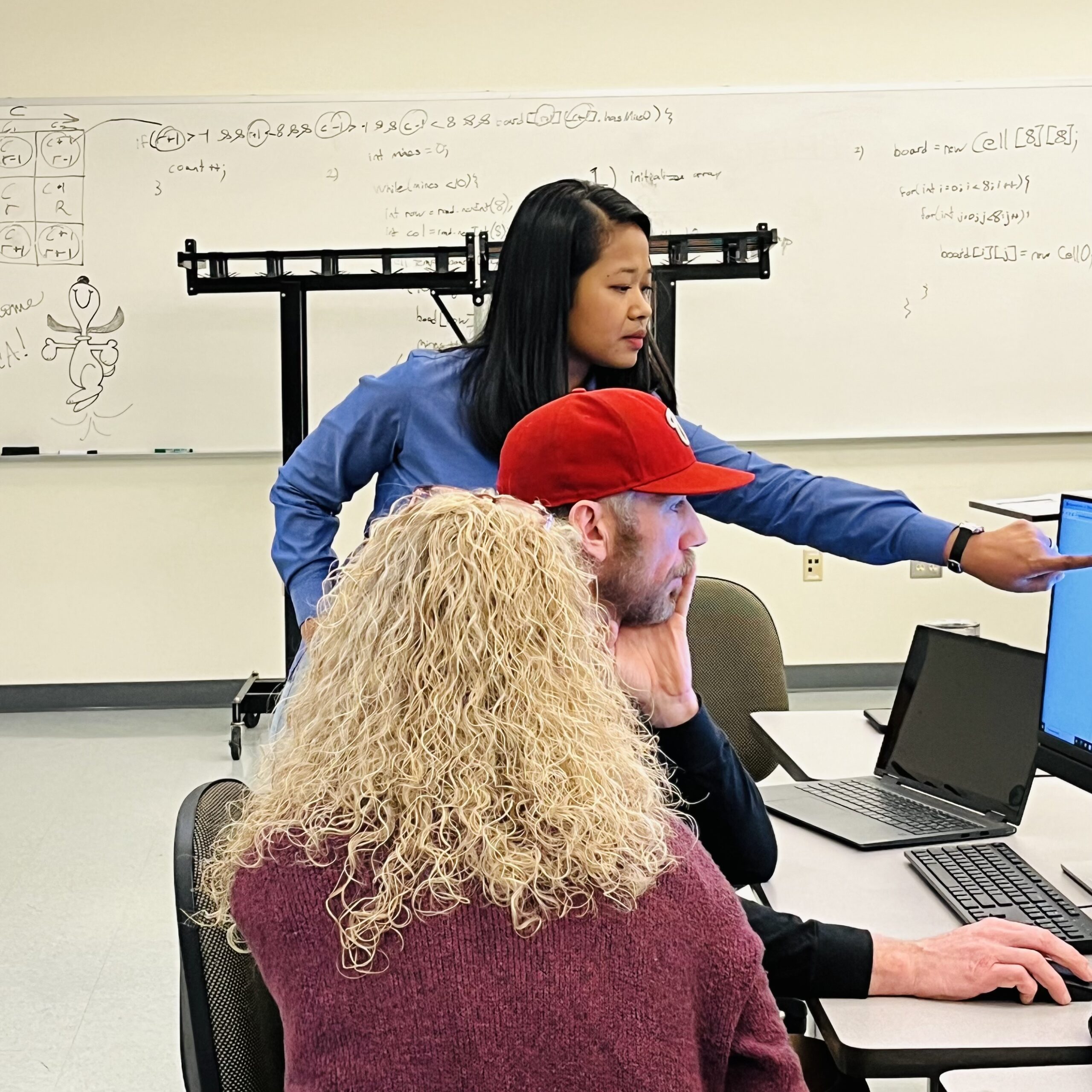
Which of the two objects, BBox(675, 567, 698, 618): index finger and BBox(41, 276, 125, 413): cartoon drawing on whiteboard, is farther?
BBox(41, 276, 125, 413): cartoon drawing on whiteboard

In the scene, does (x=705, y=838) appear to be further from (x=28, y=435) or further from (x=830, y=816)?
(x=28, y=435)

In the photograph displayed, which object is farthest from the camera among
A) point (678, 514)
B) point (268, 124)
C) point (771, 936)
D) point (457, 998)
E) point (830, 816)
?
point (268, 124)

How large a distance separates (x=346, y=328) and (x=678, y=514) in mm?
3164

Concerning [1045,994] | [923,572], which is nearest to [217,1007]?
[1045,994]

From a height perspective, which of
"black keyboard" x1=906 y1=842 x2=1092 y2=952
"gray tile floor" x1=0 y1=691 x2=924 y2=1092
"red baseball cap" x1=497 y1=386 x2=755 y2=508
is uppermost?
"red baseball cap" x1=497 y1=386 x2=755 y2=508

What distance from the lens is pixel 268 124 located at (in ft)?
13.8

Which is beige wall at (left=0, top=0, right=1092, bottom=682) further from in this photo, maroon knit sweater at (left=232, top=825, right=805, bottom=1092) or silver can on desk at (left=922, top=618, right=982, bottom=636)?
maroon knit sweater at (left=232, top=825, right=805, bottom=1092)

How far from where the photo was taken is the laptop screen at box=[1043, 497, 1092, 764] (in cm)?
147

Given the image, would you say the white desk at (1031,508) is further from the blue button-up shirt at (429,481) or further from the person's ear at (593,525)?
the person's ear at (593,525)

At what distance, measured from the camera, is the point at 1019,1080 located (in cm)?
103

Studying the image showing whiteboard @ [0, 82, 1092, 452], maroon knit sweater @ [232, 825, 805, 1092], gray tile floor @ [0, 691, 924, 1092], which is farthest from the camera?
whiteboard @ [0, 82, 1092, 452]

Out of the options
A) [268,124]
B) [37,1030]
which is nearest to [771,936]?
[37,1030]

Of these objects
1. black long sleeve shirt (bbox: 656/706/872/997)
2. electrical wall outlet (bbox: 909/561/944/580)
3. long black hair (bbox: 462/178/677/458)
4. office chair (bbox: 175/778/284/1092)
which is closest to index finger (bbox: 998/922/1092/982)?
black long sleeve shirt (bbox: 656/706/872/997)

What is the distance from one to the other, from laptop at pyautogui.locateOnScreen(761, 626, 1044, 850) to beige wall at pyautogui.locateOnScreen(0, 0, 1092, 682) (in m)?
2.73
